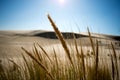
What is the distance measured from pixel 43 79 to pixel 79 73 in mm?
744

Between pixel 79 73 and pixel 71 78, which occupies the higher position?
pixel 79 73

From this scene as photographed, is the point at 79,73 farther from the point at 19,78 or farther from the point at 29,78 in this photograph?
the point at 19,78

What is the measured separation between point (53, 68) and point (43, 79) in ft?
0.64

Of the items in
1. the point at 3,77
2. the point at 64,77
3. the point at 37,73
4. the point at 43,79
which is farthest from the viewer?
the point at 3,77

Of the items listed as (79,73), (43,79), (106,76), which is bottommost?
(106,76)

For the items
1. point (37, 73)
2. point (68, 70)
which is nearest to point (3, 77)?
point (37, 73)

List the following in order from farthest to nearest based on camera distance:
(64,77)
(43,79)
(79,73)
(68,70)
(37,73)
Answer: (37,73), (43,79), (68,70), (64,77), (79,73)

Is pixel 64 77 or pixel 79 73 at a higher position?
pixel 79 73

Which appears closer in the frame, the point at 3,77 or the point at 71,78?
the point at 71,78

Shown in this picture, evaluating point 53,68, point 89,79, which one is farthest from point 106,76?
point 53,68

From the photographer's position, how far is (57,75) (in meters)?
1.48

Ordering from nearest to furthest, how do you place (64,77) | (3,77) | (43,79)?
(64,77) < (43,79) < (3,77)

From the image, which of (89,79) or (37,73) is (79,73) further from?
(37,73)

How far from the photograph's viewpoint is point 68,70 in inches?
60.7
